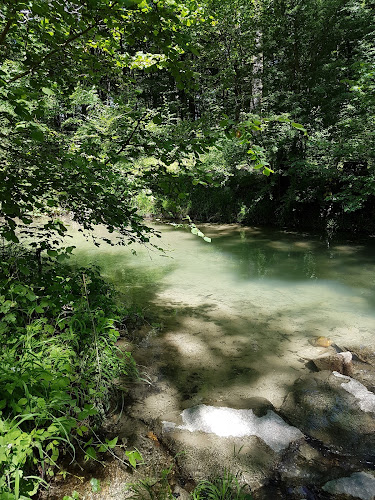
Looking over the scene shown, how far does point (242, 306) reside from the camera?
5250 mm

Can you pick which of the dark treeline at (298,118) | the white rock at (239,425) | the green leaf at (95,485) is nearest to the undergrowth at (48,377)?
the green leaf at (95,485)

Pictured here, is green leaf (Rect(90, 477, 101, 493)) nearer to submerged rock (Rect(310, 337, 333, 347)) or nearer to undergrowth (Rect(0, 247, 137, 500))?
undergrowth (Rect(0, 247, 137, 500))

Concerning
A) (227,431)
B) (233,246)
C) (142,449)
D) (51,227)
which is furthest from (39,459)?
(233,246)

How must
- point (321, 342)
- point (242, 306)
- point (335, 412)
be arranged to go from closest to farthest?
point (335, 412) < point (321, 342) < point (242, 306)

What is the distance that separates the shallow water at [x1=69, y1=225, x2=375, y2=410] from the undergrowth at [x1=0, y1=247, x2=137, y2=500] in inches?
27.1

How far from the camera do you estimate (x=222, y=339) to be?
13.4 ft

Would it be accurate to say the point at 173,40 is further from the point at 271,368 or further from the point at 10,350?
the point at 271,368

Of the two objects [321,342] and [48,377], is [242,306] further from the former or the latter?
[48,377]

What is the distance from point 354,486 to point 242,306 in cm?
327

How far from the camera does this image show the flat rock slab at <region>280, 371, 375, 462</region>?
2462 mm

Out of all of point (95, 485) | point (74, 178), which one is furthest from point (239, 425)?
point (74, 178)

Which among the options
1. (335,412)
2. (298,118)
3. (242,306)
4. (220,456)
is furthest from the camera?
(298,118)

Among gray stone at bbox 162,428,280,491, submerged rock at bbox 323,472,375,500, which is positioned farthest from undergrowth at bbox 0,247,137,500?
submerged rock at bbox 323,472,375,500

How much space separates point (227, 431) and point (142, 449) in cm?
63
